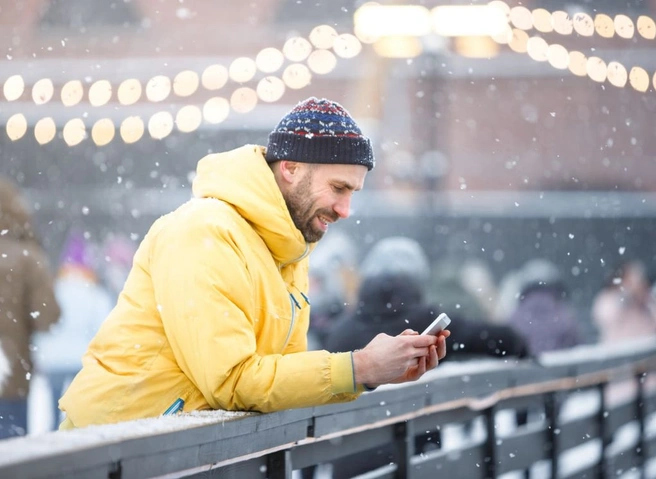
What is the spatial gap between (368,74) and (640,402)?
15.6 m

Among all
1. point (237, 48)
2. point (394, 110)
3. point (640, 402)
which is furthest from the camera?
point (237, 48)

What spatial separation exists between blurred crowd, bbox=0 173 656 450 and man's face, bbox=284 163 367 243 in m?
2.21

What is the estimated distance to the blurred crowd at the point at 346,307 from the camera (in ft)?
16.7

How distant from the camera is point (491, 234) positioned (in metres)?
17.5

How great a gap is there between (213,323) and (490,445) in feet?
7.46

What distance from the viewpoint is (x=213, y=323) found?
225cm

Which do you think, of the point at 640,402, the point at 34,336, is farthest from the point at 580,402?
the point at 34,336

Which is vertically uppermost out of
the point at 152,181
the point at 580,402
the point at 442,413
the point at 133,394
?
the point at 152,181

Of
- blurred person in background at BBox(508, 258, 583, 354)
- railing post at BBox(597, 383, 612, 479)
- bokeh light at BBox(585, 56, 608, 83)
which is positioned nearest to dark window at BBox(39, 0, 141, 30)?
bokeh light at BBox(585, 56, 608, 83)

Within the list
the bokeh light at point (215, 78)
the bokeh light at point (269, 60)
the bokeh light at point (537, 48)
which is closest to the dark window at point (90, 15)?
the bokeh light at point (215, 78)

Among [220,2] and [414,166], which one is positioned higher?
[220,2]

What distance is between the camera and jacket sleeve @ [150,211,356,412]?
2.25 meters

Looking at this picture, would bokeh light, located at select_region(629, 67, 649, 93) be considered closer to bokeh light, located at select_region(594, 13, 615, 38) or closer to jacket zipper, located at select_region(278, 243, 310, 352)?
bokeh light, located at select_region(594, 13, 615, 38)

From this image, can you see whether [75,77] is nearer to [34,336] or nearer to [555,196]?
Answer: [555,196]
